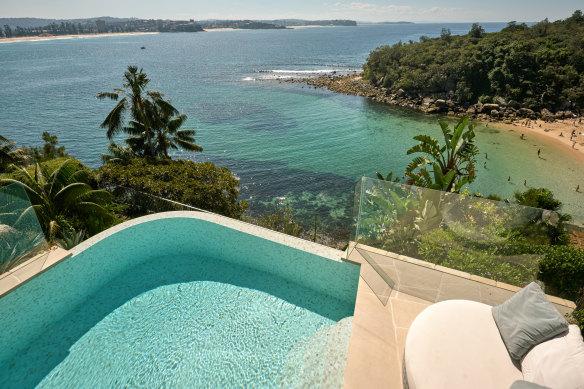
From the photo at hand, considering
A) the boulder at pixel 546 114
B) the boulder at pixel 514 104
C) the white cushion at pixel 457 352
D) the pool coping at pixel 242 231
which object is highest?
the white cushion at pixel 457 352

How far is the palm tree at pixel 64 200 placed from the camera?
26.9 feet

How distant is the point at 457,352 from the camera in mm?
3600

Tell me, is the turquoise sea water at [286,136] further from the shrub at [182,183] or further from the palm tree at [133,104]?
the palm tree at [133,104]

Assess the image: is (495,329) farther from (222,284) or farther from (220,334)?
(222,284)

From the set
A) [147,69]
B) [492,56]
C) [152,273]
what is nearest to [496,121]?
[492,56]

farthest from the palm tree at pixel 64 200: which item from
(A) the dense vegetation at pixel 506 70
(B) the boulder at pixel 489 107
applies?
Result: (A) the dense vegetation at pixel 506 70

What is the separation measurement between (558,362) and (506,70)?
1884 inches

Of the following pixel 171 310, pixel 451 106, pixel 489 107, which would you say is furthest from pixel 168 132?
pixel 489 107

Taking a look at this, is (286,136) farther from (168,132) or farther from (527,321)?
(527,321)

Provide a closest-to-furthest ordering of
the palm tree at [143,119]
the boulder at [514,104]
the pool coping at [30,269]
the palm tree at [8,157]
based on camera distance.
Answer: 1. the pool coping at [30,269]
2. the palm tree at [143,119]
3. the palm tree at [8,157]
4. the boulder at [514,104]

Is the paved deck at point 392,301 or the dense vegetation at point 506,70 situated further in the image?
the dense vegetation at point 506,70

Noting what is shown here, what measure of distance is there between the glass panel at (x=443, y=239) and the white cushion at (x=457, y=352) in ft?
3.37

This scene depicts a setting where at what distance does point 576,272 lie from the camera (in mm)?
4500

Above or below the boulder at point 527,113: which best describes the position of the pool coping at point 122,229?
above
